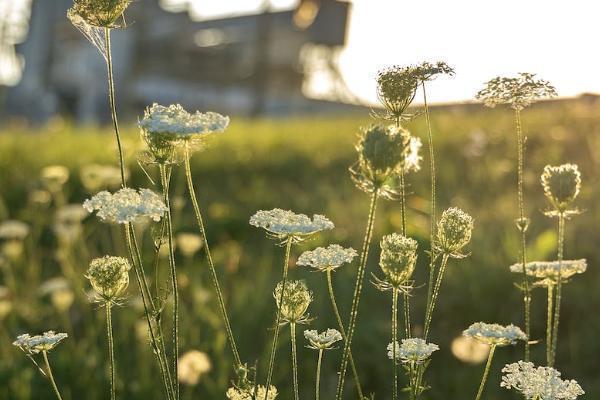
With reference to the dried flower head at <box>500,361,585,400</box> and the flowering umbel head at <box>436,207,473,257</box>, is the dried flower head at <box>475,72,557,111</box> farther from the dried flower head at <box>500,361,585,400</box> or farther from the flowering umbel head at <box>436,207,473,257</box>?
the dried flower head at <box>500,361,585,400</box>

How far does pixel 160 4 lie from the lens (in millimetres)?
28219

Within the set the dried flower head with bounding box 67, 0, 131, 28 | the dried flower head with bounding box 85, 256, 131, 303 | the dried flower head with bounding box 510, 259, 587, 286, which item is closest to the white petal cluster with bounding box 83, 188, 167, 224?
the dried flower head with bounding box 85, 256, 131, 303

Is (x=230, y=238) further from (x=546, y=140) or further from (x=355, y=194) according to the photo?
(x=546, y=140)

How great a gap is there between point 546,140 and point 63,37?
17.6 metres

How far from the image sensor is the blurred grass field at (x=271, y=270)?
334cm

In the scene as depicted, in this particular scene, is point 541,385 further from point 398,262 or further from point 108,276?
point 108,276

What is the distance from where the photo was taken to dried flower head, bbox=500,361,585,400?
1.31 metres

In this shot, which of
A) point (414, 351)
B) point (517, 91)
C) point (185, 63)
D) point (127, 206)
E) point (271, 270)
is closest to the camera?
point (127, 206)

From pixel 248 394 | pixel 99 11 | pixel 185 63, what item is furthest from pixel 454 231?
pixel 185 63

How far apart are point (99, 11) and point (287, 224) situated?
482 mm

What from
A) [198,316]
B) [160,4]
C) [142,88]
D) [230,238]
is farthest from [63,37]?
[198,316]

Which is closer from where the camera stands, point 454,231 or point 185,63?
point 454,231

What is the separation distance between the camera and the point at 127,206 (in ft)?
4.14

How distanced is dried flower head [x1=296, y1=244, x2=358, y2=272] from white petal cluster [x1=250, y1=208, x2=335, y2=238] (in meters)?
0.07
